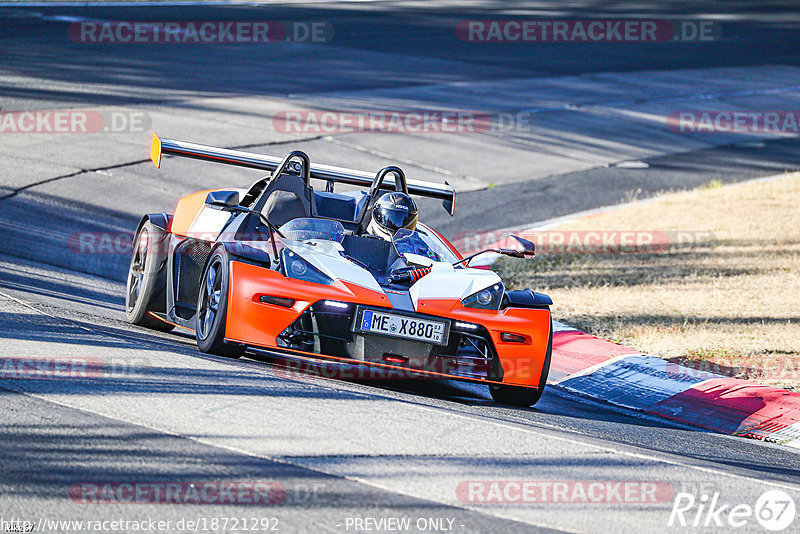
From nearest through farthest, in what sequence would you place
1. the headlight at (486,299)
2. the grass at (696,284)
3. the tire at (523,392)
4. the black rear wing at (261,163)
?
the headlight at (486,299) → the tire at (523,392) → the black rear wing at (261,163) → the grass at (696,284)

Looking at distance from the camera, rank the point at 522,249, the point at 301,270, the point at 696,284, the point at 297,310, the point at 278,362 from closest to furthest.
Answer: the point at 297,310 < the point at 301,270 < the point at 278,362 < the point at 522,249 < the point at 696,284

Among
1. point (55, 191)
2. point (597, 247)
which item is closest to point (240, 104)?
point (55, 191)

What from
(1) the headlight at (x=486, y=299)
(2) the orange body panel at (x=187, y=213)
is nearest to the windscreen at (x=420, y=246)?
(1) the headlight at (x=486, y=299)

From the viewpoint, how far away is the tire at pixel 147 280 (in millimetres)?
8133

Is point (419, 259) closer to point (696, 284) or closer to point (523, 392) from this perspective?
point (523, 392)

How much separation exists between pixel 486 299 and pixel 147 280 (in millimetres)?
2752

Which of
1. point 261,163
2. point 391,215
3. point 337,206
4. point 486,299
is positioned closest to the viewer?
point 486,299

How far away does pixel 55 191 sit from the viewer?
12.7 m

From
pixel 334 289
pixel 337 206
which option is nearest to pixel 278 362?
pixel 334 289

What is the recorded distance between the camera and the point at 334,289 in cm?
670

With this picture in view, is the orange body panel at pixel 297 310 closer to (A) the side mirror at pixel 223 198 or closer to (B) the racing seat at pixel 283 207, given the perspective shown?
(B) the racing seat at pixel 283 207

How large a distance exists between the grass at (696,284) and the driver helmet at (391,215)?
265 cm

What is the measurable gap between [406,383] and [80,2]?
86.7ft

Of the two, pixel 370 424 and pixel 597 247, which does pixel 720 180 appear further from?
pixel 370 424
